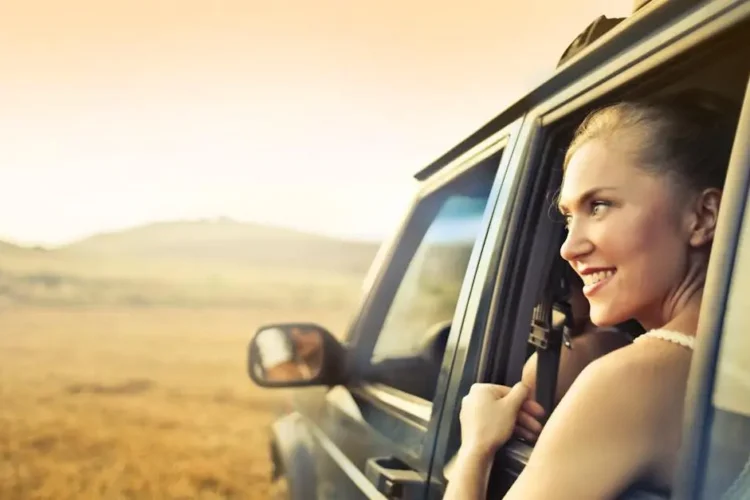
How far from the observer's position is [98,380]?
262 inches

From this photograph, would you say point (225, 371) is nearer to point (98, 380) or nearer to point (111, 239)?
point (98, 380)

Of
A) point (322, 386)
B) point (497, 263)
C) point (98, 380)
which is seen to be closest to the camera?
point (497, 263)

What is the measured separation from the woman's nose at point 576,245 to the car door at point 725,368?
0.30 m

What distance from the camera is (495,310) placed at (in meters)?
1.07

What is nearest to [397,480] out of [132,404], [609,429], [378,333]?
[609,429]

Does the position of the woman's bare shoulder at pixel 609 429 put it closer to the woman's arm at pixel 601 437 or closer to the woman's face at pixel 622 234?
the woman's arm at pixel 601 437

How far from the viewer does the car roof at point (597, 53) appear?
0.79 metres

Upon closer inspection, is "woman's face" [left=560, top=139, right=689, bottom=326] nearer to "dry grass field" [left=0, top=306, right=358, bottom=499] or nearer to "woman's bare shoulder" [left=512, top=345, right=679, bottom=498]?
"woman's bare shoulder" [left=512, top=345, right=679, bottom=498]

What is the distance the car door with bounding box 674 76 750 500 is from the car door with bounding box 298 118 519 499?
526 mm

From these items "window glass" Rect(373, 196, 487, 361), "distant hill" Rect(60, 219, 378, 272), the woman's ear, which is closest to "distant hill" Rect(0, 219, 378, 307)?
"distant hill" Rect(60, 219, 378, 272)

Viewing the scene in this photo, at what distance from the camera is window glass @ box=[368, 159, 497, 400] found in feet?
4.41

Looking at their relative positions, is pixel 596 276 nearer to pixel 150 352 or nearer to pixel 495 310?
pixel 495 310

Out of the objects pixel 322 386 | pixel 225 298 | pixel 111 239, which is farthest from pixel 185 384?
pixel 322 386

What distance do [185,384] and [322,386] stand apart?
5153mm
